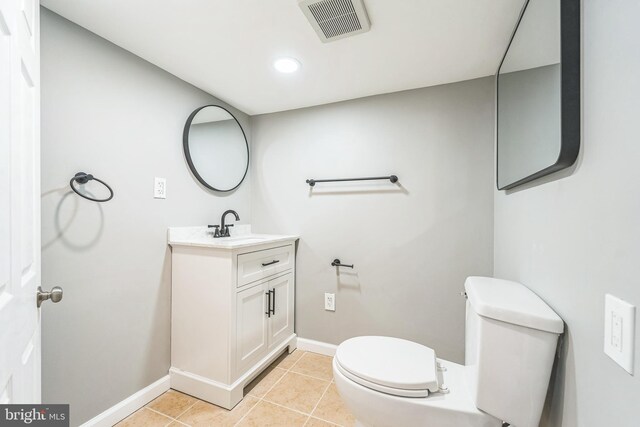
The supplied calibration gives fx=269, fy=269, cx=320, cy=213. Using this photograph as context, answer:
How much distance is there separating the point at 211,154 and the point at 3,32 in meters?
1.46

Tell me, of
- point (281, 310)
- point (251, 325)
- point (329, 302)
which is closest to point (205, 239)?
point (251, 325)

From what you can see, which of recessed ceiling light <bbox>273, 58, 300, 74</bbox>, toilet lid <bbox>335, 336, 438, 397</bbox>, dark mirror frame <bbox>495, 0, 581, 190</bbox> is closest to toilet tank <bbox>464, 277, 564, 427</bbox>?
toilet lid <bbox>335, 336, 438, 397</bbox>

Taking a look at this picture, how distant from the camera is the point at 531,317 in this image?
79cm

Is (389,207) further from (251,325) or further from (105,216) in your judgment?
(105,216)

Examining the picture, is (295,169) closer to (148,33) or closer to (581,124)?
(148,33)

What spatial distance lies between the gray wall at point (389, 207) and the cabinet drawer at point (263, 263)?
0.17m

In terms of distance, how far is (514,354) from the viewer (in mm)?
825

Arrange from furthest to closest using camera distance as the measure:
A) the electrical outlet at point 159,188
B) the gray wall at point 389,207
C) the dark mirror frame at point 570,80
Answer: the gray wall at point 389,207
the electrical outlet at point 159,188
the dark mirror frame at point 570,80

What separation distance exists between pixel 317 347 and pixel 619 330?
1.95 meters

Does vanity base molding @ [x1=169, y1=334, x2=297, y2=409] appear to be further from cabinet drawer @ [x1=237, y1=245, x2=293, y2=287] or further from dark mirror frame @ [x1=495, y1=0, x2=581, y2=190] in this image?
dark mirror frame @ [x1=495, y1=0, x2=581, y2=190]

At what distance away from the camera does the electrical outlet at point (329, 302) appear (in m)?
2.12

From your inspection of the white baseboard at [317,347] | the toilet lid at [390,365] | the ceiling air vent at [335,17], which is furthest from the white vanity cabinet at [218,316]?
the ceiling air vent at [335,17]

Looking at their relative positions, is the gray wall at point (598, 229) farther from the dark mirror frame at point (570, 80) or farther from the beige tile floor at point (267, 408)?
the beige tile floor at point (267, 408)

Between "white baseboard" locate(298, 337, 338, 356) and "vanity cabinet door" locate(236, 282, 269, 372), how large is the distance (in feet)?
1.44
